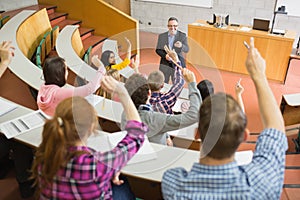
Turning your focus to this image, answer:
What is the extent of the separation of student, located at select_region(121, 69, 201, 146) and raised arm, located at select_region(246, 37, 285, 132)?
29.0 inches

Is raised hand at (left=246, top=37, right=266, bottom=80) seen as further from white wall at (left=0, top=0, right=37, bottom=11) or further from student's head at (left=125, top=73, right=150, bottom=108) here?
white wall at (left=0, top=0, right=37, bottom=11)

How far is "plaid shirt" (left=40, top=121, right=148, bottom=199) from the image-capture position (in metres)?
1.12

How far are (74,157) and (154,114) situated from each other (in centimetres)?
83

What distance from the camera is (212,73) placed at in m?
5.57

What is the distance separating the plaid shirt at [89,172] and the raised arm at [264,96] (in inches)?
20.0

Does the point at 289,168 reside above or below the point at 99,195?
below

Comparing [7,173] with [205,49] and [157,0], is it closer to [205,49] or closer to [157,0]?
[205,49]

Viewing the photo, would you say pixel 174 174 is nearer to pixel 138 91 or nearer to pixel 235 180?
pixel 235 180

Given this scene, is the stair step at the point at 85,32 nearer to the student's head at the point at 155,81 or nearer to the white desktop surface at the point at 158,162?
the student's head at the point at 155,81

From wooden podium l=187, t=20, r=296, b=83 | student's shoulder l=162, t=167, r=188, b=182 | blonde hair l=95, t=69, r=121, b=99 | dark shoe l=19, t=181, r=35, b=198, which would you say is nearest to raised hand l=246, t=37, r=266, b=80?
student's shoulder l=162, t=167, r=188, b=182

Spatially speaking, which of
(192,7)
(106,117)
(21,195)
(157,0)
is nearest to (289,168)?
(106,117)

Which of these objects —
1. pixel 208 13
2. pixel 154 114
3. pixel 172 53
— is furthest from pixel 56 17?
pixel 154 114

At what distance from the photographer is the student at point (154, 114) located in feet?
5.88

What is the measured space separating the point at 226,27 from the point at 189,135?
147 inches
